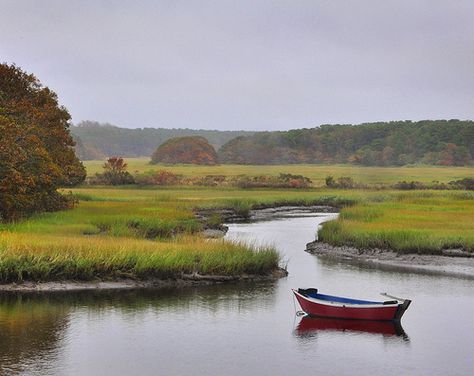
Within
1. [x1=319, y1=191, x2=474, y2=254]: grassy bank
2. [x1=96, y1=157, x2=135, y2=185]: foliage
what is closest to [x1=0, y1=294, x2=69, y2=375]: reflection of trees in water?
[x1=319, y1=191, x2=474, y2=254]: grassy bank

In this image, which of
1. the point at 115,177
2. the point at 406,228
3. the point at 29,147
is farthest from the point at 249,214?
the point at 115,177

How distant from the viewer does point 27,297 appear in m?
32.9

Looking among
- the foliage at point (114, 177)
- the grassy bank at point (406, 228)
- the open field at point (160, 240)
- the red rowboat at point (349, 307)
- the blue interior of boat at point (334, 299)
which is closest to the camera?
the red rowboat at point (349, 307)

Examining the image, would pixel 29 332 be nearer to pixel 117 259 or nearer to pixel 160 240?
pixel 117 259

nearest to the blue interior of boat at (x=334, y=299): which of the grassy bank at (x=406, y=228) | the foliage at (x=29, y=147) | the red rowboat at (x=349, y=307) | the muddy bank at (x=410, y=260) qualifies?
the red rowboat at (x=349, y=307)

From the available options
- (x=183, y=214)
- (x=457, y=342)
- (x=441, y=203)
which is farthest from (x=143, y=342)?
(x=441, y=203)

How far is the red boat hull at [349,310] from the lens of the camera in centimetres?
2927

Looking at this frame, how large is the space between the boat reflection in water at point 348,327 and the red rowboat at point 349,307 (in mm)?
198

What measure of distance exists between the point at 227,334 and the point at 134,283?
379 inches

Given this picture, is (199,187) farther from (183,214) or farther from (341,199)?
(183,214)

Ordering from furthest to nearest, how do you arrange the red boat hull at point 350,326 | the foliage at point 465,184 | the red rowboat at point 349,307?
the foliage at point 465,184, the red rowboat at point 349,307, the red boat hull at point 350,326

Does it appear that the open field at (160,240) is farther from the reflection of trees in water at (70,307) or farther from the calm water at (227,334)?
the calm water at (227,334)

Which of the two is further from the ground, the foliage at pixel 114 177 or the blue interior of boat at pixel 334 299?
the foliage at pixel 114 177

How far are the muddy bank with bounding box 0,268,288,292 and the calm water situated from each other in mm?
823
